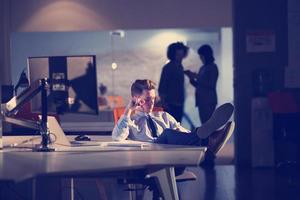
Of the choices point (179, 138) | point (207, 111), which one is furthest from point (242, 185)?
point (179, 138)

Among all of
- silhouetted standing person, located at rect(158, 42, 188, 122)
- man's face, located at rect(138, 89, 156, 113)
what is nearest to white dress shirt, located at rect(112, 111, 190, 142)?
→ man's face, located at rect(138, 89, 156, 113)

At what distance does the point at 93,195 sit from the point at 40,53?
427cm

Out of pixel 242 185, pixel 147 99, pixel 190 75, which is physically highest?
pixel 190 75

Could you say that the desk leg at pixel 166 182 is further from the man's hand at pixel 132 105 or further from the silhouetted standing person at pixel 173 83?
the silhouetted standing person at pixel 173 83

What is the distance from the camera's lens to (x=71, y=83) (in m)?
3.69

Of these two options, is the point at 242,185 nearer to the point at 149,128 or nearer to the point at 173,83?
the point at 173,83

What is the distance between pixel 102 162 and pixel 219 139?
1.10m

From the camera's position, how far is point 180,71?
7250mm

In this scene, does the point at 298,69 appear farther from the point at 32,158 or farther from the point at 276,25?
the point at 32,158

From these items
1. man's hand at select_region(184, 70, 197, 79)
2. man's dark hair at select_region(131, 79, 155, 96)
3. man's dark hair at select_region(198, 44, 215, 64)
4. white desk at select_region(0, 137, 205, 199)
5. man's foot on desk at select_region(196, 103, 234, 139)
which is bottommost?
white desk at select_region(0, 137, 205, 199)

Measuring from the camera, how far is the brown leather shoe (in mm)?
3732

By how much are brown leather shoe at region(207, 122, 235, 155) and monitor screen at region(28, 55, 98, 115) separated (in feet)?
2.48

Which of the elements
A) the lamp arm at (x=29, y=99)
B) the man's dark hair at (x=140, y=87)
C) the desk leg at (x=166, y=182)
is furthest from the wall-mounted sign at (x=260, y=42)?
the desk leg at (x=166, y=182)

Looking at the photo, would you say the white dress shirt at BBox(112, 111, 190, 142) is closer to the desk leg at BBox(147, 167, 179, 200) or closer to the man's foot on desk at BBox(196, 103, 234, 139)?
the man's foot on desk at BBox(196, 103, 234, 139)
